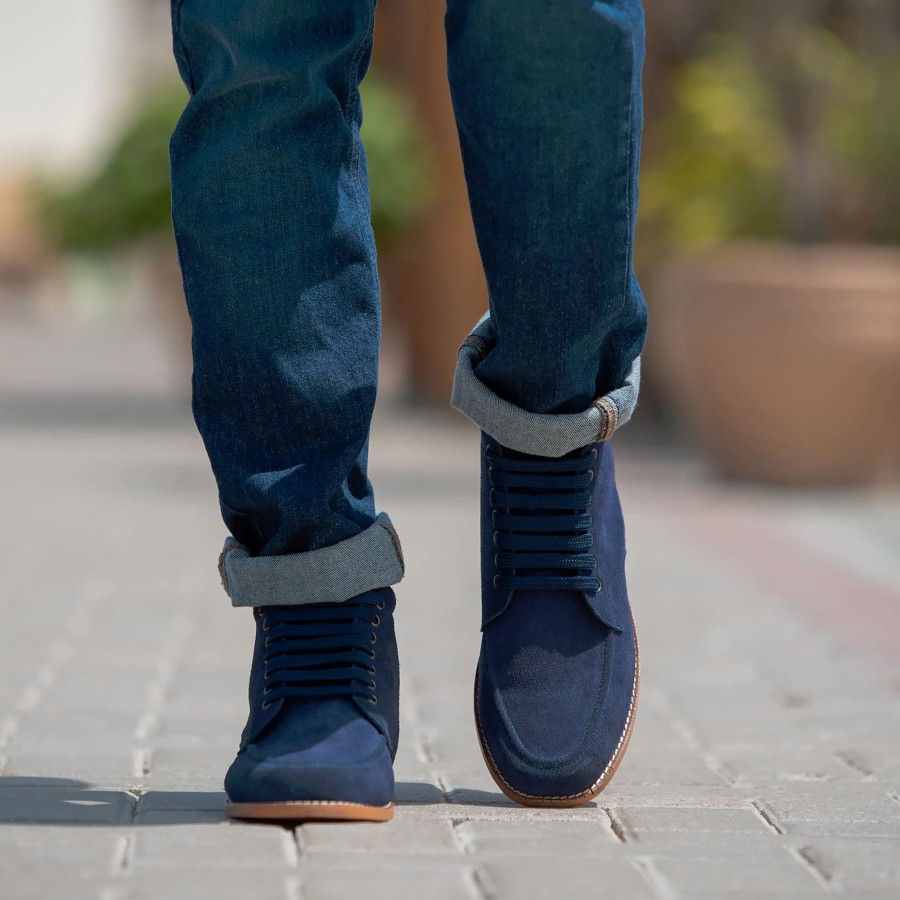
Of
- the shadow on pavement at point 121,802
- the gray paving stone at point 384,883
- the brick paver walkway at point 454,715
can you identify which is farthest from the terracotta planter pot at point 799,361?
the gray paving stone at point 384,883

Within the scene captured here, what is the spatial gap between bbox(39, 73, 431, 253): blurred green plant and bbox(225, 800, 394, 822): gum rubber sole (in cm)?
A: 554

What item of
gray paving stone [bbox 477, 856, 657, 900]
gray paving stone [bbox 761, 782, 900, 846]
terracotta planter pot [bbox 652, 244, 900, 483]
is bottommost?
terracotta planter pot [bbox 652, 244, 900, 483]

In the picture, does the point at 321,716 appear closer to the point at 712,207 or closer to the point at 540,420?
the point at 540,420

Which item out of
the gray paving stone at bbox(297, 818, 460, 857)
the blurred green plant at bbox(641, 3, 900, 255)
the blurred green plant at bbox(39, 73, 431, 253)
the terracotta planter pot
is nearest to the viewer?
the gray paving stone at bbox(297, 818, 460, 857)

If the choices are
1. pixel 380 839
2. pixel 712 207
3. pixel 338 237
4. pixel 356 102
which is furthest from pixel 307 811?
pixel 712 207

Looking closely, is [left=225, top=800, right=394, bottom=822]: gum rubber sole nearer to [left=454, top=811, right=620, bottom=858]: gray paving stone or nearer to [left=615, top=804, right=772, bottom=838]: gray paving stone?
[left=454, top=811, right=620, bottom=858]: gray paving stone

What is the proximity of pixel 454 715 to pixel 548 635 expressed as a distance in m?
0.62

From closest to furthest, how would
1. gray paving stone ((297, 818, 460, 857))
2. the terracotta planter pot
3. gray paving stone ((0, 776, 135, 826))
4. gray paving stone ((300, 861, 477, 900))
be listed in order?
gray paving stone ((300, 861, 477, 900)) < gray paving stone ((297, 818, 460, 857)) < gray paving stone ((0, 776, 135, 826)) < the terracotta planter pot

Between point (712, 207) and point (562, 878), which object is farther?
point (712, 207)

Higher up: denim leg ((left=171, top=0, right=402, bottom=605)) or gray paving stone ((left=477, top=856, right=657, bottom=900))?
denim leg ((left=171, top=0, right=402, bottom=605))

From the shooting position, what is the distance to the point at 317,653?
5.50 ft

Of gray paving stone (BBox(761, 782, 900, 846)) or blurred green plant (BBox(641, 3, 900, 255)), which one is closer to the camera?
gray paving stone (BBox(761, 782, 900, 846))

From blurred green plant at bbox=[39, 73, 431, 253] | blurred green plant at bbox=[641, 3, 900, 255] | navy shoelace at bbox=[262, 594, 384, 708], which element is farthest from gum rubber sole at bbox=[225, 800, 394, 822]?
Answer: blurred green plant at bbox=[39, 73, 431, 253]

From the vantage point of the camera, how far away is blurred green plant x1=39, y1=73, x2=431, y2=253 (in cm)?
716
